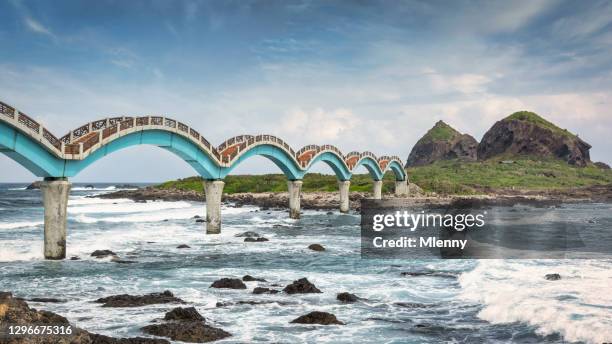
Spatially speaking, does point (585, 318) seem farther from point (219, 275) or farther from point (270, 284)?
point (219, 275)

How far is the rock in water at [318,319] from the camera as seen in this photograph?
17734 millimetres

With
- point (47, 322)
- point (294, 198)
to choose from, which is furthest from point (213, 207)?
point (47, 322)

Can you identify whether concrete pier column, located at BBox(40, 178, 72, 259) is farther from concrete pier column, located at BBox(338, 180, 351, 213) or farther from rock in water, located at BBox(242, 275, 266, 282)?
concrete pier column, located at BBox(338, 180, 351, 213)

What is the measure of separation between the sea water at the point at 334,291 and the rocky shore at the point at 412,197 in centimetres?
5664

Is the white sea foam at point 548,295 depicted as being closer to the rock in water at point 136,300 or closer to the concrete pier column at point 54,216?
the rock in water at point 136,300

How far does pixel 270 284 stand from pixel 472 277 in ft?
32.2

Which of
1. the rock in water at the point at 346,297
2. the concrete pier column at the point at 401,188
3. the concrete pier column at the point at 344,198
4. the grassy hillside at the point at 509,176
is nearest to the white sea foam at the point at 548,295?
the rock in water at the point at 346,297

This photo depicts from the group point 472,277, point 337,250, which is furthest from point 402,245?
point 472,277

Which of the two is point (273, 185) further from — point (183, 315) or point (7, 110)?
point (183, 315)

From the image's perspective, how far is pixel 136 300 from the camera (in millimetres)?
20656

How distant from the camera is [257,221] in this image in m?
67.7

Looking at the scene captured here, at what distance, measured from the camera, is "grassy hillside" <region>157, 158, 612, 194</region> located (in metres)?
134

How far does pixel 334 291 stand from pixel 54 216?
19.6 m

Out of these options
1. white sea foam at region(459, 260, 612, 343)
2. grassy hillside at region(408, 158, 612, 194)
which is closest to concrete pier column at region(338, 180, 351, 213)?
white sea foam at region(459, 260, 612, 343)
